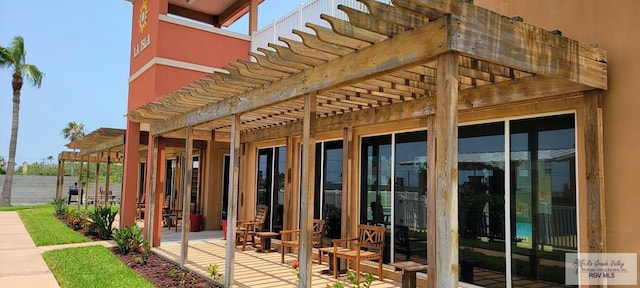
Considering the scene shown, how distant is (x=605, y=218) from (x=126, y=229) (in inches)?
308

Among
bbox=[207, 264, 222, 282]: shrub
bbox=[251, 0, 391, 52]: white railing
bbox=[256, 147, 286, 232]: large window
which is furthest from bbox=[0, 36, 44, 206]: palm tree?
bbox=[207, 264, 222, 282]: shrub

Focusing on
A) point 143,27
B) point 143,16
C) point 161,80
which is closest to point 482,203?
point 161,80

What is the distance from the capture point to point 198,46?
37.2ft

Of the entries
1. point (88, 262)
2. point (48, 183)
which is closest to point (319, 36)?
point (88, 262)

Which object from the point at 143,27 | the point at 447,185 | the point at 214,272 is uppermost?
the point at 143,27

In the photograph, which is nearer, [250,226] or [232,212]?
[232,212]

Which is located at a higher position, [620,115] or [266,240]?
[620,115]

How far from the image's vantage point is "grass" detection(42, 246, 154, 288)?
6066 mm

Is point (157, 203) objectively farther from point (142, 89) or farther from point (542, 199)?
point (542, 199)

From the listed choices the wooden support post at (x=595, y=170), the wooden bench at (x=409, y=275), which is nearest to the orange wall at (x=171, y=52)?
the wooden bench at (x=409, y=275)

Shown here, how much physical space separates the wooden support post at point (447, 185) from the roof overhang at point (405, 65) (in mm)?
329

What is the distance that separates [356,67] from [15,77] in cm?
2769

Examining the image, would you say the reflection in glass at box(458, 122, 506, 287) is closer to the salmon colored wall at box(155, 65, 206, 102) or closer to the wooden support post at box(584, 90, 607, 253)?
the wooden support post at box(584, 90, 607, 253)

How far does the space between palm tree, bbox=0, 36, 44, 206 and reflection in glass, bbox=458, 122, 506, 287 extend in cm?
2712
